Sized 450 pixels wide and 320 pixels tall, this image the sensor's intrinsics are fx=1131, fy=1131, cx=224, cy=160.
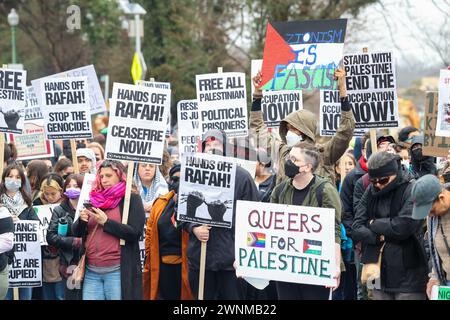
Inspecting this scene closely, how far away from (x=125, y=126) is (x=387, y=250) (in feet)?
11.4

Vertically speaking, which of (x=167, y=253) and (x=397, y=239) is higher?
(x=397, y=239)

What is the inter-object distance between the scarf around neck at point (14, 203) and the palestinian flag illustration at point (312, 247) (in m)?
3.83

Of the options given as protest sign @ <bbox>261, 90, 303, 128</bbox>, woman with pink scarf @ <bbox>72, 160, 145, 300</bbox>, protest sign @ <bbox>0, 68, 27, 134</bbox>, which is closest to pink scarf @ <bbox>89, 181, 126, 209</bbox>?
woman with pink scarf @ <bbox>72, 160, 145, 300</bbox>

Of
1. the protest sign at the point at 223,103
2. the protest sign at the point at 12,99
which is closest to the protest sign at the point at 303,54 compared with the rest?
the protest sign at the point at 223,103

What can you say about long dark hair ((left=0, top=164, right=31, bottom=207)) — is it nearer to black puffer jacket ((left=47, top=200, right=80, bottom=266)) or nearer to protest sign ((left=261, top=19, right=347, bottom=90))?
black puffer jacket ((left=47, top=200, right=80, bottom=266))

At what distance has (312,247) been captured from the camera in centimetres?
887

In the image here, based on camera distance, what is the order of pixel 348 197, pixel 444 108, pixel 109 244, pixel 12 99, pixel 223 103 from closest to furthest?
1. pixel 109 244
2. pixel 444 108
3. pixel 348 197
4. pixel 12 99
5. pixel 223 103

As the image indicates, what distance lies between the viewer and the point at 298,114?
10.2 m

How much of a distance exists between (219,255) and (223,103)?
15.3 feet

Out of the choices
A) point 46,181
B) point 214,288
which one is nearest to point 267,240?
point 214,288

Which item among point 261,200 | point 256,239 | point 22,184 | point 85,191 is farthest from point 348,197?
point 22,184

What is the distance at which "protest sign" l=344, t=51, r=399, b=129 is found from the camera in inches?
455

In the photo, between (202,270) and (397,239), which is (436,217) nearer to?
(397,239)

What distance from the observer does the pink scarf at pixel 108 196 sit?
1052 centimetres
